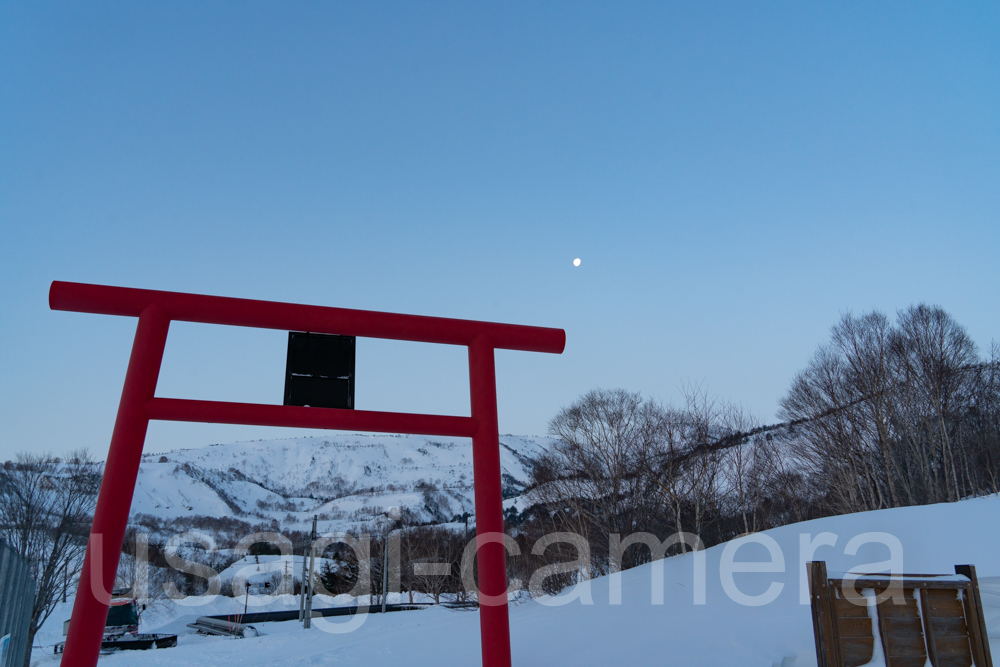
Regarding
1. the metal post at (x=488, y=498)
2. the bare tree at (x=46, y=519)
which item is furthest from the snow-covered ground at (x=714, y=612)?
the bare tree at (x=46, y=519)

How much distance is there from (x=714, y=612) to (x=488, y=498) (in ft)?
14.3

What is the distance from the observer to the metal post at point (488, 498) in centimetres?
456

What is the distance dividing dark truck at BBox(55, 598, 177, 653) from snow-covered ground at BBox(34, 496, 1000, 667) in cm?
1026

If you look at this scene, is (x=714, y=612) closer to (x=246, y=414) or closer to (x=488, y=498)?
(x=488, y=498)

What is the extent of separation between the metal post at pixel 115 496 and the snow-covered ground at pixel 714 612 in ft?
14.3

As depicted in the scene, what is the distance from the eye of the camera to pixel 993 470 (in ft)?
77.3

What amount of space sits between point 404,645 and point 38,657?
20.7 meters

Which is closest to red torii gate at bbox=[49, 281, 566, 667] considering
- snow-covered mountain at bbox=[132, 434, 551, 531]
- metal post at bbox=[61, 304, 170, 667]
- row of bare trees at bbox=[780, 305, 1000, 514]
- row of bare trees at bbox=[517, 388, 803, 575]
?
metal post at bbox=[61, 304, 170, 667]

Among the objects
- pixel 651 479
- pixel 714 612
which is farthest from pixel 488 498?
pixel 651 479

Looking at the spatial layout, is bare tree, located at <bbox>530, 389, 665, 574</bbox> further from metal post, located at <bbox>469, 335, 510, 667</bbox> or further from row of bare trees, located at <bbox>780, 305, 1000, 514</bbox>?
metal post, located at <bbox>469, 335, 510, 667</bbox>

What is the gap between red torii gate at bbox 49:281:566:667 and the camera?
3.89m

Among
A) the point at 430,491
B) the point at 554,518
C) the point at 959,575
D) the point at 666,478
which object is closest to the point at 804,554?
the point at 959,575

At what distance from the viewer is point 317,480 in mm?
124562

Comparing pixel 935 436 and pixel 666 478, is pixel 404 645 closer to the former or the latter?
pixel 666 478
